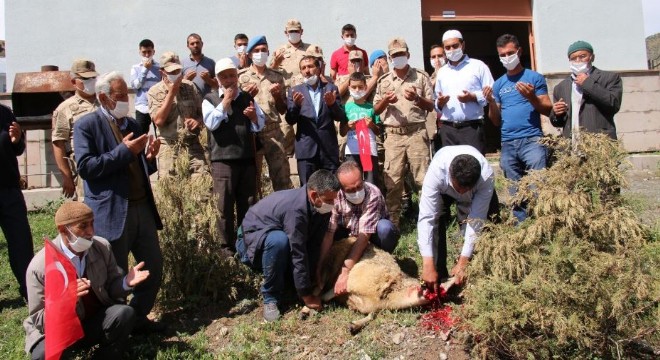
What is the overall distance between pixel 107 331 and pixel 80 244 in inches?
23.6

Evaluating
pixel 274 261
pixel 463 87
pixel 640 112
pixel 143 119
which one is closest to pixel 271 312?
pixel 274 261

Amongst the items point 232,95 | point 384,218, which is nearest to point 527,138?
point 384,218

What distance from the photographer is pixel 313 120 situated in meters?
6.50

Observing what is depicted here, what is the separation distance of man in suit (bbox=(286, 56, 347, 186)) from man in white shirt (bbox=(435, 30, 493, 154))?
3.60ft

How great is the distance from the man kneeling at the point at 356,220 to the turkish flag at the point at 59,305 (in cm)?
A: 202

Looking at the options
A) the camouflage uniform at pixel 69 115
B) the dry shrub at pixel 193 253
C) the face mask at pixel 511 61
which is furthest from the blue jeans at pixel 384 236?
the camouflage uniform at pixel 69 115

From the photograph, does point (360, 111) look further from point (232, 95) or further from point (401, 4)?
point (401, 4)

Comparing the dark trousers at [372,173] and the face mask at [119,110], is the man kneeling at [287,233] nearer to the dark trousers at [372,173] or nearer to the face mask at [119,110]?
the face mask at [119,110]

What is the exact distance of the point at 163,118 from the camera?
20.7 feet

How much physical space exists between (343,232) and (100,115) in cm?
227

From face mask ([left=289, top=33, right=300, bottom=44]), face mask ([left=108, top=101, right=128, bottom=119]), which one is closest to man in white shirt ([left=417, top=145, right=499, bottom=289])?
face mask ([left=108, top=101, right=128, bottom=119])

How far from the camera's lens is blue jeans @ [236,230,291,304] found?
4910mm

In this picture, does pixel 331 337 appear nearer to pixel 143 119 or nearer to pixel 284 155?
pixel 284 155

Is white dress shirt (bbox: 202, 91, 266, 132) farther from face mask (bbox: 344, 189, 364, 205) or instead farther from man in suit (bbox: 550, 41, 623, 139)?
man in suit (bbox: 550, 41, 623, 139)
